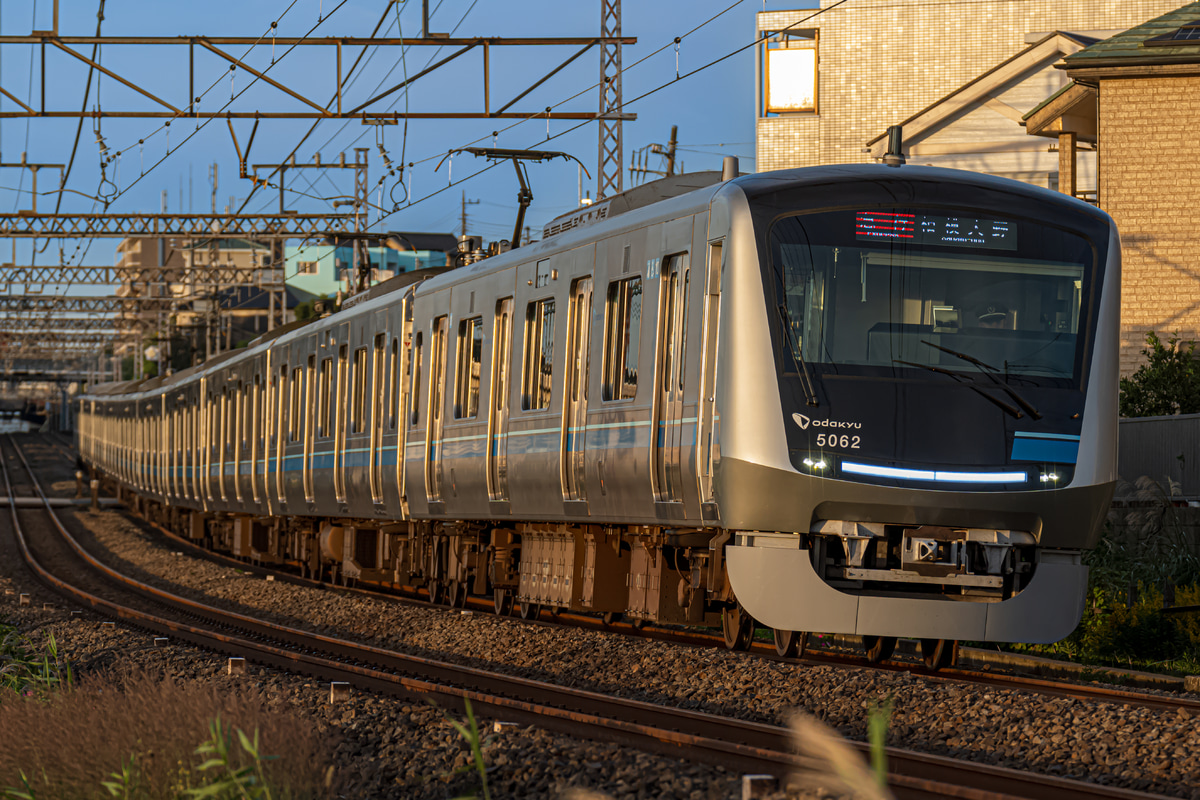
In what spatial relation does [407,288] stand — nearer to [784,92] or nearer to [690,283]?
[690,283]

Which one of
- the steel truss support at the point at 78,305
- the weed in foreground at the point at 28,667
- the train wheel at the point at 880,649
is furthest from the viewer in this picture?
the steel truss support at the point at 78,305

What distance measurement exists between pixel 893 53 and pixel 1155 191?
2252 cm

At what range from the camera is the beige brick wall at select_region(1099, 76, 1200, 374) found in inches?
864

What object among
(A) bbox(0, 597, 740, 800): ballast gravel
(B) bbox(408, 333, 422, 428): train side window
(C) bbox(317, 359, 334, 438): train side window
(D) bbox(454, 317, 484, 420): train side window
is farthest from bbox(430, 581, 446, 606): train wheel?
(A) bbox(0, 597, 740, 800): ballast gravel

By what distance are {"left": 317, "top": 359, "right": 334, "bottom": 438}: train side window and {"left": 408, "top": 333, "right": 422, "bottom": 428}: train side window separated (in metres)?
3.58

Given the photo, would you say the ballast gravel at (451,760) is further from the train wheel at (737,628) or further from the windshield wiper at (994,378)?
the windshield wiper at (994,378)

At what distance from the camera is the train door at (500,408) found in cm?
1398

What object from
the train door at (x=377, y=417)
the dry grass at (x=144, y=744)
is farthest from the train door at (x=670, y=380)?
the train door at (x=377, y=417)

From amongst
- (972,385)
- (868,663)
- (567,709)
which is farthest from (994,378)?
(567,709)

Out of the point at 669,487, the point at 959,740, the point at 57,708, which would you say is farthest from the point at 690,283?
the point at 57,708

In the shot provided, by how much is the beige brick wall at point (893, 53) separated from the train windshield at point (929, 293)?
32.9 metres

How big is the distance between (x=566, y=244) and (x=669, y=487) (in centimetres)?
297

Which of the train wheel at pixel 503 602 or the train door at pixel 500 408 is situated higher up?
the train door at pixel 500 408

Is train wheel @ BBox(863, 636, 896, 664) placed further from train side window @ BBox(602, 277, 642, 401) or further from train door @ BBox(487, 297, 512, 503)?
train door @ BBox(487, 297, 512, 503)
